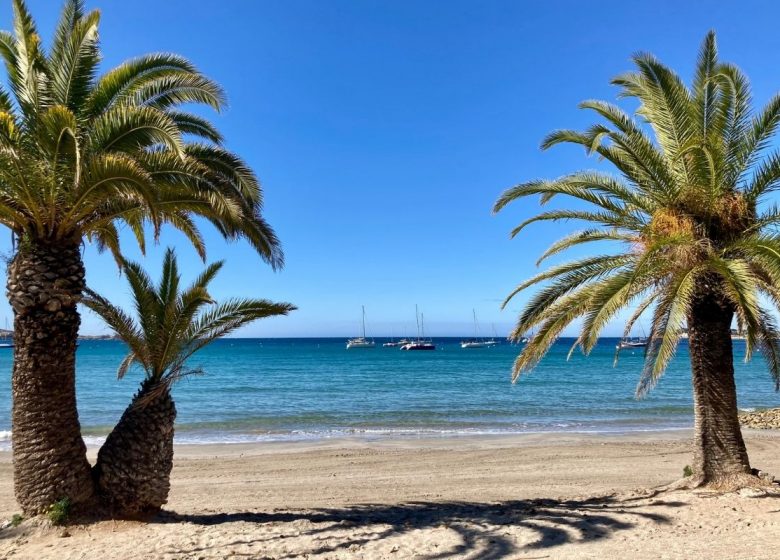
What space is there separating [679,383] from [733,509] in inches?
1502

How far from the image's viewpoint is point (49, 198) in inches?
275

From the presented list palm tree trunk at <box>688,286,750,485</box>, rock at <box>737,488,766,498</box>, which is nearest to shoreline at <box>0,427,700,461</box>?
palm tree trunk at <box>688,286,750,485</box>

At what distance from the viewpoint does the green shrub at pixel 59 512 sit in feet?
23.1

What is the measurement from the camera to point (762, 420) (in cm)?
2247

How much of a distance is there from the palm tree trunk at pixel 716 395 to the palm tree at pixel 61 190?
285 inches

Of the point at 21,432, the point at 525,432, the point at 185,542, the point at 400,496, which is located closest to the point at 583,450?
the point at 525,432

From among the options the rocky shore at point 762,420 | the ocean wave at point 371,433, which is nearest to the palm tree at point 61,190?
the ocean wave at point 371,433

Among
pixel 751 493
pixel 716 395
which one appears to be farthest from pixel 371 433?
pixel 751 493

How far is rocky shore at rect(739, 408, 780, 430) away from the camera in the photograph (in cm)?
2158

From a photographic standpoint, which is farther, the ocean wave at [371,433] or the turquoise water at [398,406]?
the turquoise water at [398,406]

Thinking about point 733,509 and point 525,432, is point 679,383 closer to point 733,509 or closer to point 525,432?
point 525,432

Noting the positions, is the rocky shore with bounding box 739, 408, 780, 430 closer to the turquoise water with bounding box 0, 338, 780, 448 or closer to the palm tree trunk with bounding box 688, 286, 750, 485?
the turquoise water with bounding box 0, 338, 780, 448

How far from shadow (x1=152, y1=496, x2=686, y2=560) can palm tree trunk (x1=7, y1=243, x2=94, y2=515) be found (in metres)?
1.51

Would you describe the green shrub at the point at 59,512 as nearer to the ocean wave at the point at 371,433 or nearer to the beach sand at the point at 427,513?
the beach sand at the point at 427,513
